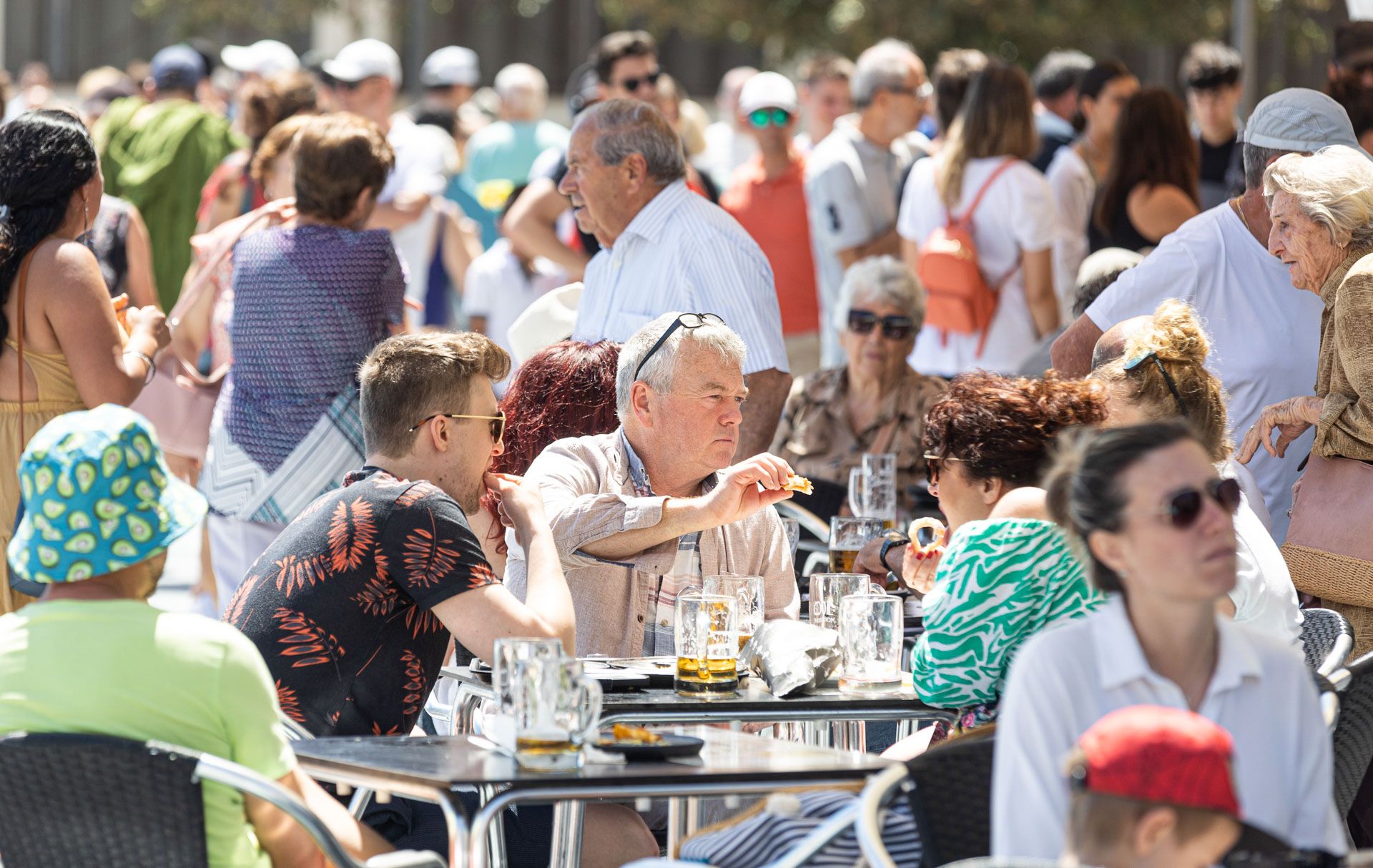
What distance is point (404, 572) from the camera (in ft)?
10.9

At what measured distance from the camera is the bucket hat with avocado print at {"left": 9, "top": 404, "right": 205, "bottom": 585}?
2.68 m

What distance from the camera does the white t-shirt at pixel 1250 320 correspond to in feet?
15.7

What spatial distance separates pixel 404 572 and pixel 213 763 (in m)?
0.81

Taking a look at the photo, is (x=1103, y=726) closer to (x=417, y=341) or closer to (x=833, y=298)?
(x=417, y=341)

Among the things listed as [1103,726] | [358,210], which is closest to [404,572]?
[1103,726]

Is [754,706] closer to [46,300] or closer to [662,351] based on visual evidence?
[662,351]

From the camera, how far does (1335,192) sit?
4383 millimetres

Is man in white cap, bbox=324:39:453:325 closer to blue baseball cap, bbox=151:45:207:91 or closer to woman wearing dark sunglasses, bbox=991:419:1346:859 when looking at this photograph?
blue baseball cap, bbox=151:45:207:91

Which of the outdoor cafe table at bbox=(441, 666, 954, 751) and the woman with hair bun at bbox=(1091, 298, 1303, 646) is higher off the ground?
the woman with hair bun at bbox=(1091, 298, 1303, 646)

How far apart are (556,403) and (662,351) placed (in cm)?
55

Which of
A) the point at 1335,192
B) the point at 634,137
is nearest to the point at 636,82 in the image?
the point at 634,137

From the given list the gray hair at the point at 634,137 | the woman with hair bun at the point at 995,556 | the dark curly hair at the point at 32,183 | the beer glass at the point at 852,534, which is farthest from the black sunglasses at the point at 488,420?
the gray hair at the point at 634,137

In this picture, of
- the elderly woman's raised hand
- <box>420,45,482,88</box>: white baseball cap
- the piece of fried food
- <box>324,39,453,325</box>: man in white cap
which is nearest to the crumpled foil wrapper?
the piece of fried food

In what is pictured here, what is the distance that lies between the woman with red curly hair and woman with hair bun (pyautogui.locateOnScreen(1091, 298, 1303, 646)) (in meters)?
1.30
